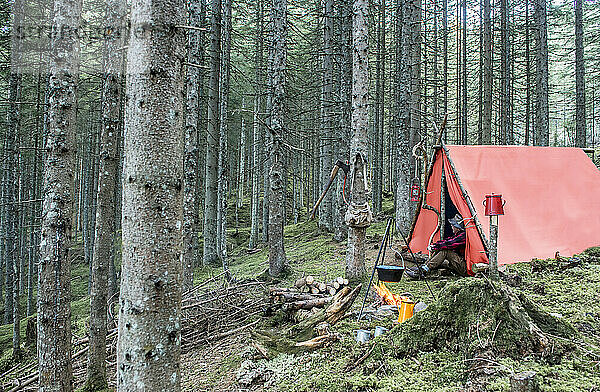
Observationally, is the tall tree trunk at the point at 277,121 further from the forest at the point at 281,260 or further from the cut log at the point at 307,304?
the cut log at the point at 307,304

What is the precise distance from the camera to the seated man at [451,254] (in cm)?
716

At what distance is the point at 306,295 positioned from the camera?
230 inches

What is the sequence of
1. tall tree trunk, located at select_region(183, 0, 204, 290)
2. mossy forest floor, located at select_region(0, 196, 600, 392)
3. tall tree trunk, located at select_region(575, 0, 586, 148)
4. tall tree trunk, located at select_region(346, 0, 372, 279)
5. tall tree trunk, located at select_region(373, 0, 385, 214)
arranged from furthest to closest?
tall tree trunk, located at select_region(373, 0, 385, 214)
tall tree trunk, located at select_region(575, 0, 586, 148)
tall tree trunk, located at select_region(183, 0, 204, 290)
tall tree trunk, located at select_region(346, 0, 372, 279)
mossy forest floor, located at select_region(0, 196, 600, 392)

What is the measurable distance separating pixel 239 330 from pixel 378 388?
11.0 feet

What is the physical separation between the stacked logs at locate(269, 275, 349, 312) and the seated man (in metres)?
1.93

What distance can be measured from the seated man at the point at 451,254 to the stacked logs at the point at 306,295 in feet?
6.34

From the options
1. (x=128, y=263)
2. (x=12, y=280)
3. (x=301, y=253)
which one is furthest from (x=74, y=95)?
(x=12, y=280)

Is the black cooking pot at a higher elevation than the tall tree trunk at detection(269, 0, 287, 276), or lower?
lower

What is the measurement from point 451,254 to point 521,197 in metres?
2.06

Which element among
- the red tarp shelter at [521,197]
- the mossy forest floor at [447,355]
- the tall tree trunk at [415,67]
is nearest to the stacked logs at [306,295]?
the mossy forest floor at [447,355]

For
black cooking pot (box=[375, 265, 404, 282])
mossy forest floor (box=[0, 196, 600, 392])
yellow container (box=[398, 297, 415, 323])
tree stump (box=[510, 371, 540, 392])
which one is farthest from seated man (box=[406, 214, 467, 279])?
tree stump (box=[510, 371, 540, 392])

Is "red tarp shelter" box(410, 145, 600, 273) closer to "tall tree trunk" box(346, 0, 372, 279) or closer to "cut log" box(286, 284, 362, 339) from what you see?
"tall tree trunk" box(346, 0, 372, 279)

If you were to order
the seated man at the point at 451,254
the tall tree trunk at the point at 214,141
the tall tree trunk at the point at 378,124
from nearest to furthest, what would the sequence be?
the seated man at the point at 451,254 < the tall tree trunk at the point at 214,141 < the tall tree trunk at the point at 378,124

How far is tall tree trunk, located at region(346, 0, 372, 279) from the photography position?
6.41 m
